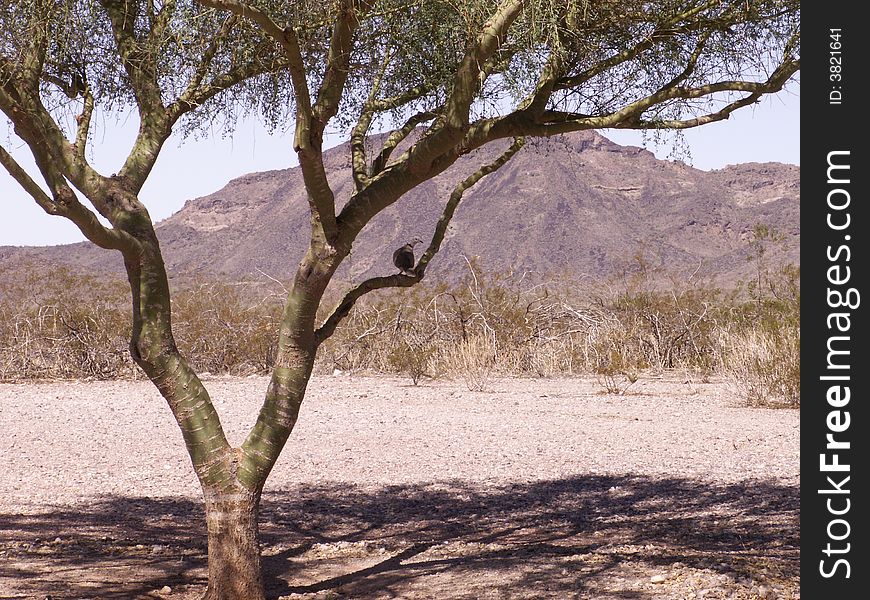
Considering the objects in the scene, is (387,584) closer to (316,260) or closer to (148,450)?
(316,260)

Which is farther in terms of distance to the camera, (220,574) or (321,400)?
(321,400)

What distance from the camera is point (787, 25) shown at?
614 centimetres

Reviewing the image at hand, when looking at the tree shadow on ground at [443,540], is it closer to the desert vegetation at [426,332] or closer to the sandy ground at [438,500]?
the sandy ground at [438,500]

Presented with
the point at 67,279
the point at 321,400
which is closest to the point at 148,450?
the point at 321,400

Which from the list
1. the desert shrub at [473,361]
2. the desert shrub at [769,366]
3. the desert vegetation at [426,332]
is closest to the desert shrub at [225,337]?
the desert vegetation at [426,332]

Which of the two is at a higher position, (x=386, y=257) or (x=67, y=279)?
(x=386, y=257)

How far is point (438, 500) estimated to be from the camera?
7895 mm

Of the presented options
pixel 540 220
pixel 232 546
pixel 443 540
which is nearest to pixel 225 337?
pixel 443 540

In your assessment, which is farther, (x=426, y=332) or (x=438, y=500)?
(x=426, y=332)

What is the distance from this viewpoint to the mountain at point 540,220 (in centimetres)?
7119

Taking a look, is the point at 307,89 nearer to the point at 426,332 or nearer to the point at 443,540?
the point at 443,540

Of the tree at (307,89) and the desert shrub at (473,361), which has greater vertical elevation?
the tree at (307,89)

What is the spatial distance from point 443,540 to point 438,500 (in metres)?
1.32

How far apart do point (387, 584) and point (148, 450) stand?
541 centimetres
